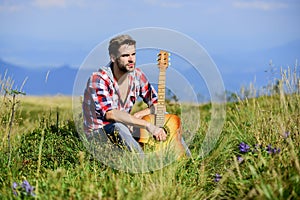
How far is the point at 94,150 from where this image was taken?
5.26 metres

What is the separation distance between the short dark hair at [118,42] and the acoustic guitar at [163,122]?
33cm

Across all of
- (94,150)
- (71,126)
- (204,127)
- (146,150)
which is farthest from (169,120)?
(71,126)

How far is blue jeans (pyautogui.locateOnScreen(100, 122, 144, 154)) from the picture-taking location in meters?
5.00

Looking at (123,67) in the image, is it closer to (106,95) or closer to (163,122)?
(106,95)

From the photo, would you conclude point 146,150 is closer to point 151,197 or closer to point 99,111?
point 99,111

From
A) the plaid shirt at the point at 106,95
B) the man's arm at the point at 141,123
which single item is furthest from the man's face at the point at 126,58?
the man's arm at the point at 141,123

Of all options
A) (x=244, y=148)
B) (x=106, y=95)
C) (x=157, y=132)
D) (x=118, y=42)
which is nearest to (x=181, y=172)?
(x=157, y=132)

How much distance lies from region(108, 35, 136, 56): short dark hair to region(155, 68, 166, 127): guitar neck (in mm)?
421

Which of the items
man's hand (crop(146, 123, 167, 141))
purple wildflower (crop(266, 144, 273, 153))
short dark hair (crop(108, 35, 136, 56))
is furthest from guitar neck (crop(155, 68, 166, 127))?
purple wildflower (crop(266, 144, 273, 153))

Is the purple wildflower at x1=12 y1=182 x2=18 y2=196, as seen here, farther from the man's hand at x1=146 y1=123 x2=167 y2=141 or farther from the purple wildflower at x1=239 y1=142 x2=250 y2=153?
the purple wildflower at x1=239 y1=142 x2=250 y2=153

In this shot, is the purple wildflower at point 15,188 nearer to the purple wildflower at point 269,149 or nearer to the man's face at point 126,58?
the man's face at point 126,58

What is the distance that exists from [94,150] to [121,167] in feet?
2.15

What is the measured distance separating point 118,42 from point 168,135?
3.36 ft

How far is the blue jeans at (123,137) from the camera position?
500cm
